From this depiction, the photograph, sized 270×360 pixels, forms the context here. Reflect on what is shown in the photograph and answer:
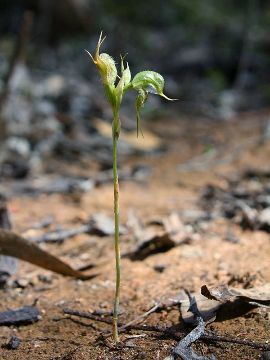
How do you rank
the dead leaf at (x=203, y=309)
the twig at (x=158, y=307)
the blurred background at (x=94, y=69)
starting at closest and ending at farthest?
the dead leaf at (x=203, y=309), the twig at (x=158, y=307), the blurred background at (x=94, y=69)

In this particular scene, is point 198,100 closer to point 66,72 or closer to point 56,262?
point 66,72

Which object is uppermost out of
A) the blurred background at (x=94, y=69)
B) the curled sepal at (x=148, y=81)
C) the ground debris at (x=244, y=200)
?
the blurred background at (x=94, y=69)

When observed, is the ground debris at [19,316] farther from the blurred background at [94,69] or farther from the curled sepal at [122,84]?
the blurred background at [94,69]

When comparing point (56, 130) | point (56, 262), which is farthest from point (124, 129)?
point (56, 262)

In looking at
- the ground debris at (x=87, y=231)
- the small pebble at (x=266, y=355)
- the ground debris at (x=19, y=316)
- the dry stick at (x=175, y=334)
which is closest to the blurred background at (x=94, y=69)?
the ground debris at (x=87, y=231)

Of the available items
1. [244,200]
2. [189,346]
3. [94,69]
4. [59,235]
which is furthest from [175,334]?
[94,69]

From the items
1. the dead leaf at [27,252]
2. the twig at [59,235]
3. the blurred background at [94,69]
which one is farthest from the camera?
the blurred background at [94,69]

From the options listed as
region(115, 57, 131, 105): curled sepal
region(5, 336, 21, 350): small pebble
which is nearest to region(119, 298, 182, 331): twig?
region(5, 336, 21, 350): small pebble
